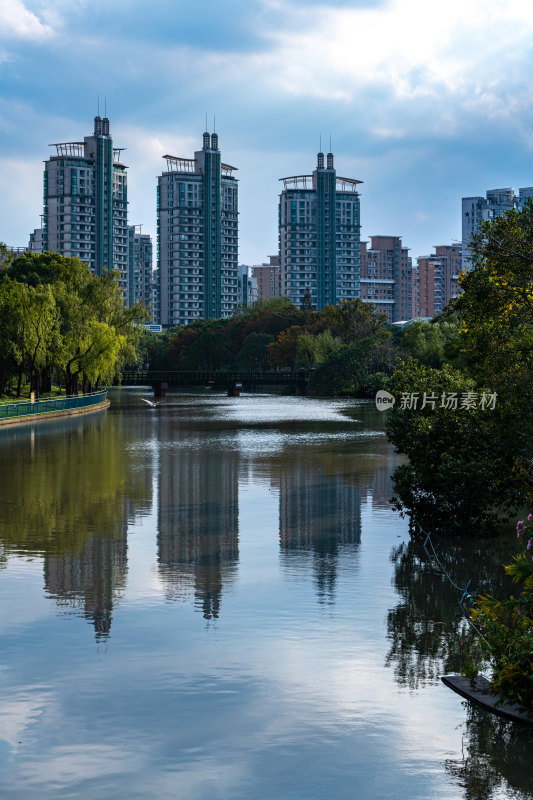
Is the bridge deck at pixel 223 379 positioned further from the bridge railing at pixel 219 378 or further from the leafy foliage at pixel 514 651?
the leafy foliage at pixel 514 651

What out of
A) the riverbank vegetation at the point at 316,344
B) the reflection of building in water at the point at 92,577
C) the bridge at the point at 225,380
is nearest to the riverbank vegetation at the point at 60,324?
the bridge at the point at 225,380

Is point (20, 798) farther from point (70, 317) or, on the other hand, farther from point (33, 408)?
point (70, 317)

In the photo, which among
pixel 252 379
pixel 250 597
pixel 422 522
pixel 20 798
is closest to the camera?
pixel 20 798

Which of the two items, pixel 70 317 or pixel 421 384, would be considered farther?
pixel 70 317

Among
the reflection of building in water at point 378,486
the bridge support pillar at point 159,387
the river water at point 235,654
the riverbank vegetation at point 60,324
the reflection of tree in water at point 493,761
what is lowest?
the reflection of tree in water at point 493,761

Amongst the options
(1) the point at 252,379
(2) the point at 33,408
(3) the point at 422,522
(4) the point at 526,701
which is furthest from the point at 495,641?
(1) the point at 252,379

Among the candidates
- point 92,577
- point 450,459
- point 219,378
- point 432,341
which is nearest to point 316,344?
point 219,378

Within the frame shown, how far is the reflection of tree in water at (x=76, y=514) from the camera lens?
1193 centimetres

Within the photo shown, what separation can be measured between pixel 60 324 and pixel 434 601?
51621 mm

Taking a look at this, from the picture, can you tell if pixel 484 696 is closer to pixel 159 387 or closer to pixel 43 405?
pixel 43 405

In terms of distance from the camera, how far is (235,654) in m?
9.00

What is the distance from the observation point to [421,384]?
16578 mm

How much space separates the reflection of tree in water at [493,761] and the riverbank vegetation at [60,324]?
166 ft

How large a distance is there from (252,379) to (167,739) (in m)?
93.5
